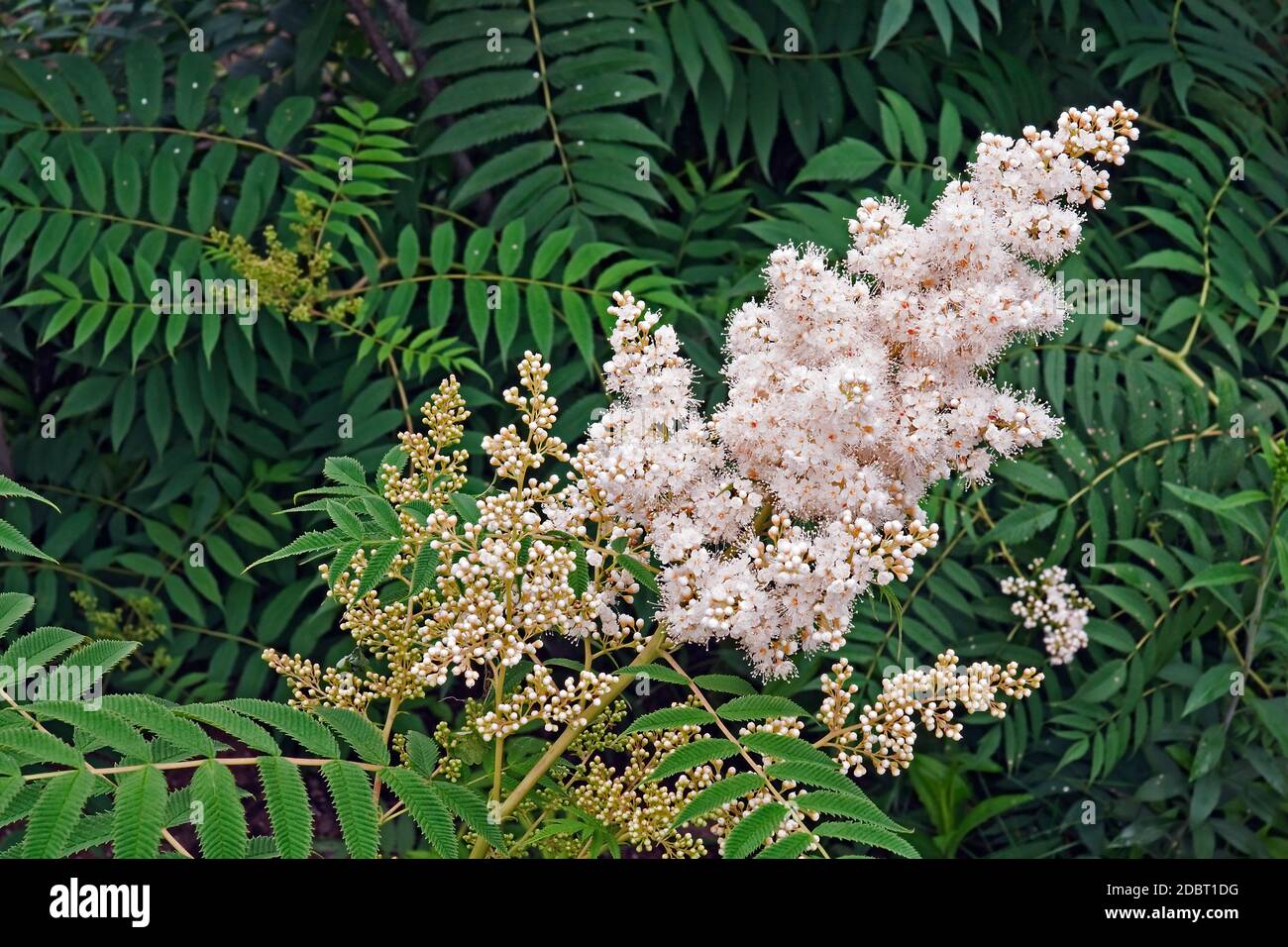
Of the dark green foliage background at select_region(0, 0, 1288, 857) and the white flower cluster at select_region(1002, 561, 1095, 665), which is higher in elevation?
the dark green foliage background at select_region(0, 0, 1288, 857)

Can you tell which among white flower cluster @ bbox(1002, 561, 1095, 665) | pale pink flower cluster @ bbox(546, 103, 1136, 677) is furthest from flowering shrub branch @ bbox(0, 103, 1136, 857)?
white flower cluster @ bbox(1002, 561, 1095, 665)

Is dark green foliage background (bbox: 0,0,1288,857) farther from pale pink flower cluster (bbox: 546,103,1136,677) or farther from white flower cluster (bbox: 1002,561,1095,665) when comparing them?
pale pink flower cluster (bbox: 546,103,1136,677)

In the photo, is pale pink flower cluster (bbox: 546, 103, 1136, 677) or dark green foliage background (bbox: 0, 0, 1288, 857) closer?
pale pink flower cluster (bbox: 546, 103, 1136, 677)

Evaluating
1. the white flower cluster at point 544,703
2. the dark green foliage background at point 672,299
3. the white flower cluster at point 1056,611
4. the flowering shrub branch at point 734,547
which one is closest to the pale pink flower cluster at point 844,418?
the flowering shrub branch at point 734,547

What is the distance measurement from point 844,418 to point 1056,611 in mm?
2124

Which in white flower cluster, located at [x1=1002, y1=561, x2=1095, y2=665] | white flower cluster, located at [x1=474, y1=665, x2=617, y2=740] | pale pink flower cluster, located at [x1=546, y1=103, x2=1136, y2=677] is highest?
pale pink flower cluster, located at [x1=546, y1=103, x2=1136, y2=677]

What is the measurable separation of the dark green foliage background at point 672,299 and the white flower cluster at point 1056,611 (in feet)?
0.25

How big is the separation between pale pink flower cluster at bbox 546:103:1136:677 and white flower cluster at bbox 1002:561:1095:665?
6.11 ft

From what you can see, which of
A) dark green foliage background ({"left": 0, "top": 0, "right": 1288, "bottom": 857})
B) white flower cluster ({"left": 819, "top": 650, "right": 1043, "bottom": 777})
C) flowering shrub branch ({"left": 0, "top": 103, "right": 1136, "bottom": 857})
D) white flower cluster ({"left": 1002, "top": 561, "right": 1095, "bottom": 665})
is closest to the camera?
flowering shrub branch ({"left": 0, "top": 103, "right": 1136, "bottom": 857})

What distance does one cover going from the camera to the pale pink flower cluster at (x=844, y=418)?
4.28 ft

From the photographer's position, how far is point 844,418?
4.24 ft

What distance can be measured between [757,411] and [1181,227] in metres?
2.31

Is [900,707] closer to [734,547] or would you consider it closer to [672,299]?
[734,547]

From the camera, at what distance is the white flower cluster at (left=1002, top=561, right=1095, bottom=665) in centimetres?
317
